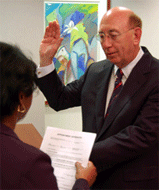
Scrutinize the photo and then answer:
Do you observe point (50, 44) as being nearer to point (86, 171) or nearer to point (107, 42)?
point (107, 42)

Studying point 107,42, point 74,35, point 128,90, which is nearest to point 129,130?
point 128,90

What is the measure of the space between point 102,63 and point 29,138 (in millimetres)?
711

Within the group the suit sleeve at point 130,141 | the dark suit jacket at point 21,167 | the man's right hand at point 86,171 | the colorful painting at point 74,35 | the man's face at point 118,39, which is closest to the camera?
the dark suit jacket at point 21,167

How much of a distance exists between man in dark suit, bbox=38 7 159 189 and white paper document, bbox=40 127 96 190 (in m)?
0.15

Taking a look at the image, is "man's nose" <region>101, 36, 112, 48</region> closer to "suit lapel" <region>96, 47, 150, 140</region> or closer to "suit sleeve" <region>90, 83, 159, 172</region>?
"suit lapel" <region>96, 47, 150, 140</region>

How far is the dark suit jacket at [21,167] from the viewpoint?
0.74 meters

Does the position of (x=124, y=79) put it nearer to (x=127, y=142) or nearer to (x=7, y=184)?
(x=127, y=142)

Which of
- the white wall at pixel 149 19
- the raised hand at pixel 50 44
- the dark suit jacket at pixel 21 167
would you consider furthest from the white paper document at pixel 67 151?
the white wall at pixel 149 19

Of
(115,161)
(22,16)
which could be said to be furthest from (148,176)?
(22,16)

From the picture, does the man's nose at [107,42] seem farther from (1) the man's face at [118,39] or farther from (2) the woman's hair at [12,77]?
(2) the woman's hair at [12,77]

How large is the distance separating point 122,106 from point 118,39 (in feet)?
1.30

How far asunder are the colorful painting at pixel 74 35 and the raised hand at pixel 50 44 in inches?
46.9

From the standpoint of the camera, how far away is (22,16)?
3.19 metres

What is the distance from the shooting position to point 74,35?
2861 mm
